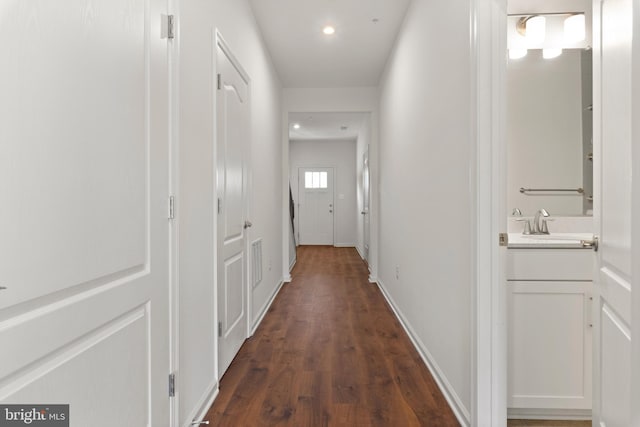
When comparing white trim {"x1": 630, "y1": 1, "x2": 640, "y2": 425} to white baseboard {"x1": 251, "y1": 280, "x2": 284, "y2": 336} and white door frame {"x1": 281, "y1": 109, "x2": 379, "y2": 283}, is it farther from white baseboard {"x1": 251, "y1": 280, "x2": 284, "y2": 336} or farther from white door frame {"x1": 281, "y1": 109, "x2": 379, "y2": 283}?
white door frame {"x1": 281, "y1": 109, "x2": 379, "y2": 283}

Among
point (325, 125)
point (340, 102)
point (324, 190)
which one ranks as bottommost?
point (324, 190)

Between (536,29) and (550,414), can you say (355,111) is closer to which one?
(536,29)

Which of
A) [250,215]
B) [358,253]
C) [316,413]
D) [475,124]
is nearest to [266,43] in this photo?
[250,215]

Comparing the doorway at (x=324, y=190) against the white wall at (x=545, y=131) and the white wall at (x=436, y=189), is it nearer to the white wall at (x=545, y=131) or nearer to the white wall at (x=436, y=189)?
the white wall at (x=436, y=189)

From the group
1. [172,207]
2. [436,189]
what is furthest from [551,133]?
[172,207]

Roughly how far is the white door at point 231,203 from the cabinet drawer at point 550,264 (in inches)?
62.9

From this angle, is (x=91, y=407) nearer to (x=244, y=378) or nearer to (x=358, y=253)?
(x=244, y=378)

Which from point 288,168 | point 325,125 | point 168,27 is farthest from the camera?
point 325,125

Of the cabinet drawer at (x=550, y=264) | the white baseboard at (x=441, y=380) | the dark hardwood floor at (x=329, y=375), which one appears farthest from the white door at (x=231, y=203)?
the cabinet drawer at (x=550, y=264)

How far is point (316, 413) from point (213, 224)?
1.14 meters

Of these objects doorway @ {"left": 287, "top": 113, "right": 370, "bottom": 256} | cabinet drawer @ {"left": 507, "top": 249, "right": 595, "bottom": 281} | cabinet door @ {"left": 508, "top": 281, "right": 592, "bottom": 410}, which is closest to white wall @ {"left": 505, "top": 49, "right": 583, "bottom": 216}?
cabinet drawer @ {"left": 507, "top": 249, "right": 595, "bottom": 281}

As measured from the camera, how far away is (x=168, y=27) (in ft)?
4.88

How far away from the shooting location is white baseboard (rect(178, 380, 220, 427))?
170 centimetres

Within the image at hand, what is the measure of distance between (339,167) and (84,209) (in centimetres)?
870
